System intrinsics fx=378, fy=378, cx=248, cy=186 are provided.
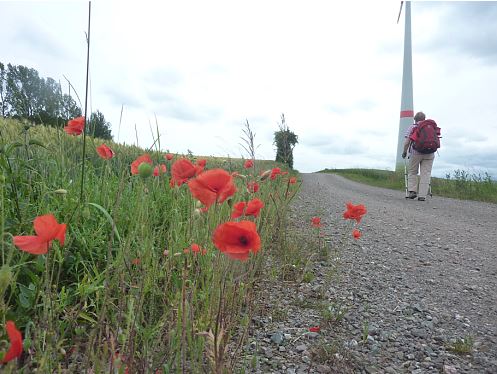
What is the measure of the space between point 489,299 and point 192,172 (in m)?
2.13

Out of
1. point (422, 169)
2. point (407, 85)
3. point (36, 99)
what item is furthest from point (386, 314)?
point (407, 85)

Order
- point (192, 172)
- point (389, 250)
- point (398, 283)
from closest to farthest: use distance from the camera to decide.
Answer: point (192, 172), point (398, 283), point (389, 250)

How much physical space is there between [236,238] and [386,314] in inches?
56.6

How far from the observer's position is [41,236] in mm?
800

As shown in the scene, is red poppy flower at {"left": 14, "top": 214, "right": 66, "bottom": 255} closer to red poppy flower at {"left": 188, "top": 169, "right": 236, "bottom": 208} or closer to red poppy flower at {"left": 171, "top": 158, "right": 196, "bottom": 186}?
red poppy flower at {"left": 188, "top": 169, "right": 236, "bottom": 208}

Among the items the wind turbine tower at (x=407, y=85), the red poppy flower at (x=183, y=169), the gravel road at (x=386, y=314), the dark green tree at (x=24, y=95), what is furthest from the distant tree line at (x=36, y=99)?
the wind turbine tower at (x=407, y=85)

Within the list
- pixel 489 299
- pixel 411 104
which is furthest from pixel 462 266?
pixel 411 104

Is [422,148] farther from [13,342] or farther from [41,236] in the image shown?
[13,342]

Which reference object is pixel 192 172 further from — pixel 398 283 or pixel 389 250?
pixel 389 250

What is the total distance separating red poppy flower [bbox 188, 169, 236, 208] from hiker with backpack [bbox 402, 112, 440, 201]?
306 inches

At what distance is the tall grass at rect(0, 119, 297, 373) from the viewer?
982 mm

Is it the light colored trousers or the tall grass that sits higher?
the light colored trousers

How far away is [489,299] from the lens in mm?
2363

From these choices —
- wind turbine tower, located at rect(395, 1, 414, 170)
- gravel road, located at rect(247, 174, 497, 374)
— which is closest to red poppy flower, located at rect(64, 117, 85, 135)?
gravel road, located at rect(247, 174, 497, 374)
